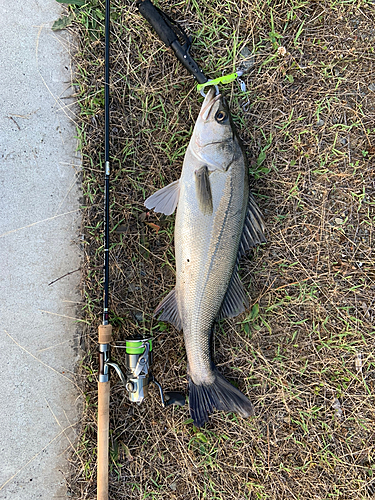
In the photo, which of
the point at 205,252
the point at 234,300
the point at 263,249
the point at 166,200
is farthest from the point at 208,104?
the point at 234,300

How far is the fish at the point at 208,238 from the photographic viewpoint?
7.67ft

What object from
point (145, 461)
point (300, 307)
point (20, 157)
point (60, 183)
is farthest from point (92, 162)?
point (145, 461)

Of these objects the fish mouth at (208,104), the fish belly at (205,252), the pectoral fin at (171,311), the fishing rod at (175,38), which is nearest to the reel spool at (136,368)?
the pectoral fin at (171,311)

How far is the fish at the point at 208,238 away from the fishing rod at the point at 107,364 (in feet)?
1.02

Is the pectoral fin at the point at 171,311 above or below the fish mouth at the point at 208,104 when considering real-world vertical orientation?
below

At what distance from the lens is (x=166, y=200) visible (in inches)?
98.7

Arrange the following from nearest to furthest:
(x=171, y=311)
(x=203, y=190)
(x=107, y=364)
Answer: (x=203, y=190) → (x=107, y=364) → (x=171, y=311)

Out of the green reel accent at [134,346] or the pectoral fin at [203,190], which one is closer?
the pectoral fin at [203,190]

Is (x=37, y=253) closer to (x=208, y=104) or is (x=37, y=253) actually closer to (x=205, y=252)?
(x=205, y=252)

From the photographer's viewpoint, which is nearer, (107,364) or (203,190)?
(203,190)

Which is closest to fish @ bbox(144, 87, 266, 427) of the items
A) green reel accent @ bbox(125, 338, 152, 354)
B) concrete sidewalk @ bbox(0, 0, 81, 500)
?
green reel accent @ bbox(125, 338, 152, 354)

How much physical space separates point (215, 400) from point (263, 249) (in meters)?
1.21

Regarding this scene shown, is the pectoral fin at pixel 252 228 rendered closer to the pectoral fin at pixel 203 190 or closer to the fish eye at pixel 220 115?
the pectoral fin at pixel 203 190

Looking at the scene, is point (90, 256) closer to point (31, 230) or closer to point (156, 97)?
point (31, 230)
